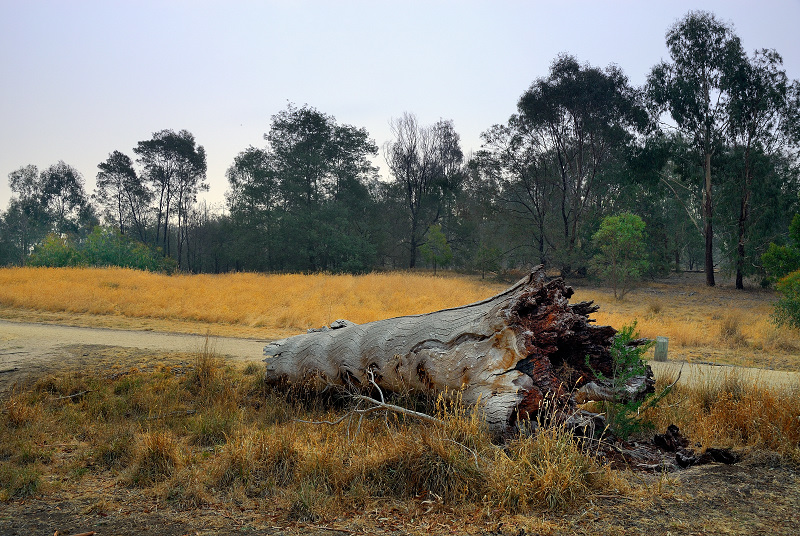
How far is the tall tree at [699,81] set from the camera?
103 feet

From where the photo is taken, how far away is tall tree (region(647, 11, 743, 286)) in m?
31.5

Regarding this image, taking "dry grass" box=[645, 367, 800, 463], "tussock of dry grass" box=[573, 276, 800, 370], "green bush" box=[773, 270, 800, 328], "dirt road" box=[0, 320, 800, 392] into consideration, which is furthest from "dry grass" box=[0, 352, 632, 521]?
"green bush" box=[773, 270, 800, 328]

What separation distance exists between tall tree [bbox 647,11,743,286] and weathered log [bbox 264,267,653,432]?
31.9 m

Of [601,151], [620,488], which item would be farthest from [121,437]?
[601,151]

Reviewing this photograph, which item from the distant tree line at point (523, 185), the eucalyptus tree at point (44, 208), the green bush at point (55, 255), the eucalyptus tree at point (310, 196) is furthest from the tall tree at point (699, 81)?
the eucalyptus tree at point (44, 208)

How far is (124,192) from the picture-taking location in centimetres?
5869

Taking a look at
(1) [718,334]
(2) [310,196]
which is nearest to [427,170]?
(2) [310,196]

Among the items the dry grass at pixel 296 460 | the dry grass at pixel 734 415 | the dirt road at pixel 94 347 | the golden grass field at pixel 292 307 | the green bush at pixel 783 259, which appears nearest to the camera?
the dry grass at pixel 296 460

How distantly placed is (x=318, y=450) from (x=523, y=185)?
3723cm

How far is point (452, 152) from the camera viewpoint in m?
51.9

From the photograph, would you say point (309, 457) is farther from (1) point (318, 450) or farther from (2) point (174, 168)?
(2) point (174, 168)

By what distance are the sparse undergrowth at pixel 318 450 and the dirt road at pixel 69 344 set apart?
72.3 inches

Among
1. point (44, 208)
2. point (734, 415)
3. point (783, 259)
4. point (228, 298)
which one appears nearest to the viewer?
point (734, 415)

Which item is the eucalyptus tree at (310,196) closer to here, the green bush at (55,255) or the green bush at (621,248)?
the green bush at (55,255)
